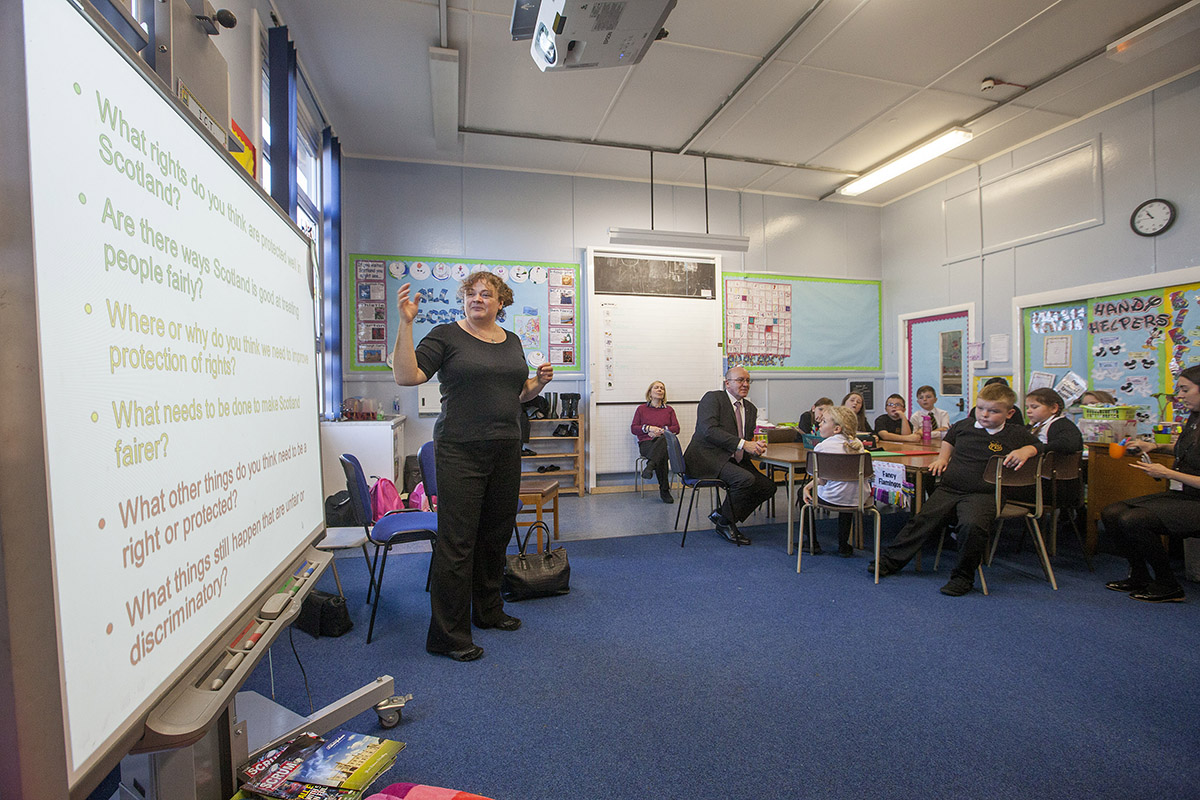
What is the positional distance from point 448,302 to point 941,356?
17.7ft

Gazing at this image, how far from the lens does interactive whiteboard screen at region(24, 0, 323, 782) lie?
0.50m

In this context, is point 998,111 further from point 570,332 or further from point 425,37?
point 425,37

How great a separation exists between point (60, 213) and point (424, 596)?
275 centimetres

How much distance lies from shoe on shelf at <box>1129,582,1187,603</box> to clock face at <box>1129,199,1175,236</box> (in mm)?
2889

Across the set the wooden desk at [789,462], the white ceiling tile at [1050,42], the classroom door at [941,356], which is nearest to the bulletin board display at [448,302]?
the wooden desk at [789,462]

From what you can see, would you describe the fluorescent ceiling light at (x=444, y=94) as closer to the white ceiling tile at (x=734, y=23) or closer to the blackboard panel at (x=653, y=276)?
the white ceiling tile at (x=734, y=23)

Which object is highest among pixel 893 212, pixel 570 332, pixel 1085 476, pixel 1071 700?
pixel 893 212

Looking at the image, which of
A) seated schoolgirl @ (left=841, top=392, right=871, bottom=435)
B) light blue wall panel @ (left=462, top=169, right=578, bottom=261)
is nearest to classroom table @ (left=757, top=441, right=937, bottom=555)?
seated schoolgirl @ (left=841, top=392, right=871, bottom=435)

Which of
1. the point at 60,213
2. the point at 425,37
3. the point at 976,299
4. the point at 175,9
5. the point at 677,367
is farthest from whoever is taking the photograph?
the point at 677,367

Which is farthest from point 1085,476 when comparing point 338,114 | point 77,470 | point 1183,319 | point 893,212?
point 338,114

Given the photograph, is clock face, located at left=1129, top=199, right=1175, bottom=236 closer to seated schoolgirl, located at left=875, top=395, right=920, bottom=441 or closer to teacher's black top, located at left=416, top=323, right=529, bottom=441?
seated schoolgirl, located at left=875, top=395, right=920, bottom=441

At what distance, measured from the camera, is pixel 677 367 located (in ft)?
19.8

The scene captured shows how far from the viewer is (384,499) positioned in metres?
3.19

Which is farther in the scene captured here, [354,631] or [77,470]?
[354,631]
